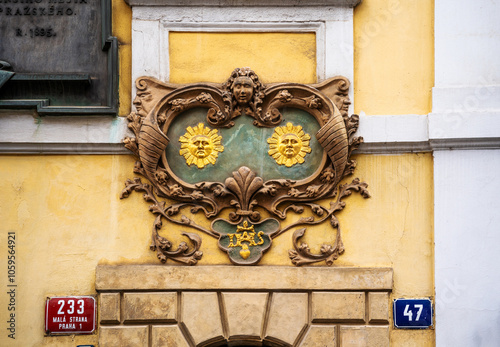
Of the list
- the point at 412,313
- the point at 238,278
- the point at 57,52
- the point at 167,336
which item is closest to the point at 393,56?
the point at 412,313

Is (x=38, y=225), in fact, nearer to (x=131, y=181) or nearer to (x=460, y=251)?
(x=131, y=181)

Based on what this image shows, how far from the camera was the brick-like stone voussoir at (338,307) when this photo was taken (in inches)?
255

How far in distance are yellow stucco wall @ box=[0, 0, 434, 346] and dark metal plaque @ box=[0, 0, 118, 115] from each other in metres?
0.17

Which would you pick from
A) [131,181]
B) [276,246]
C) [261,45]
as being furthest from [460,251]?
[131,181]

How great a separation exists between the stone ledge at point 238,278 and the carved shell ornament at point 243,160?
0.35 feet

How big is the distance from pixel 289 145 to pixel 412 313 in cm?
186

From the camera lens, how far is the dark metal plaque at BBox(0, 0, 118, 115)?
6730 millimetres

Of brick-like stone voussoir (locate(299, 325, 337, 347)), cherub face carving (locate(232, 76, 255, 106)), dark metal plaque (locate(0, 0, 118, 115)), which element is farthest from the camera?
dark metal plaque (locate(0, 0, 118, 115))

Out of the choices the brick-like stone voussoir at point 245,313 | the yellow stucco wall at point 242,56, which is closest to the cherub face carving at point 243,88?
the yellow stucco wall at point 242,56

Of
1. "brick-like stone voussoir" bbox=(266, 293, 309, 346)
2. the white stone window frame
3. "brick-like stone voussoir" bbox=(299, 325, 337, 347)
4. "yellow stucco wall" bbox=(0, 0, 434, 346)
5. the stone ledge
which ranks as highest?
the white stone window frame

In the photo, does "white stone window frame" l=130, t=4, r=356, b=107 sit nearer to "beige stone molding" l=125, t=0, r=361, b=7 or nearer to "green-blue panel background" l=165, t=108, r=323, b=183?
"beige stone molding" l=125, t=0, r=361, b=7

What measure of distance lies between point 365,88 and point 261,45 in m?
1.04

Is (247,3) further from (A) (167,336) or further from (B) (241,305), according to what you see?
(A) (167,336)

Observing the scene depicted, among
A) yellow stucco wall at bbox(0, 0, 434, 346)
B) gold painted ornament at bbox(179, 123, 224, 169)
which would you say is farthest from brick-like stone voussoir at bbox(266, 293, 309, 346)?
gold painted ornament at bbox(179, 123, 224, 169)
